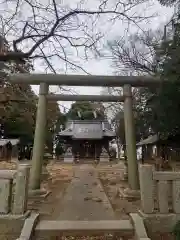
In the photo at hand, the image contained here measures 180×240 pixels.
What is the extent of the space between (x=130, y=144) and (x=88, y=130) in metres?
23.8

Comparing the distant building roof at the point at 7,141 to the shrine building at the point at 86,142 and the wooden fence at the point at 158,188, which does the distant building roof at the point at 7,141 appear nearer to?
the shrine building at the point at 86,142

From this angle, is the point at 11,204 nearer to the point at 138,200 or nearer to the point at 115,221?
the point at 115,221

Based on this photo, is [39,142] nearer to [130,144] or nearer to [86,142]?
[130,144]

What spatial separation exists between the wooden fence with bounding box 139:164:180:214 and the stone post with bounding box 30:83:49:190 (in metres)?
3.64

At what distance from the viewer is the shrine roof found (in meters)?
30.5

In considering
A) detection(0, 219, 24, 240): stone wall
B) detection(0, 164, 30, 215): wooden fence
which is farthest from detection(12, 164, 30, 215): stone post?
detection(0, 219, 24, 240): stone wall

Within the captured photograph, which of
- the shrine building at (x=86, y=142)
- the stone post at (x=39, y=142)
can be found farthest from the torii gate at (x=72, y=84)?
the shrine building at (x=86, y=142)

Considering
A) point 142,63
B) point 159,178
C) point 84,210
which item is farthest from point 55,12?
point 142,63

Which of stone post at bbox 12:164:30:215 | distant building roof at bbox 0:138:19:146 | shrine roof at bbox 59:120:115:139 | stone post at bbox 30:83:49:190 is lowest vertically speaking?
stone post at bbox 12:164:30:215

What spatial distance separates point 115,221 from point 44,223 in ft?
4.22

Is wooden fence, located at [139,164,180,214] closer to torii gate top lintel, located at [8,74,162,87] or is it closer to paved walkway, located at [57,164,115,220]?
paved walkway, located at [57,164,115,220]

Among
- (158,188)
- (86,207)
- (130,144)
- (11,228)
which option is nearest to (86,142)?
(130,144)

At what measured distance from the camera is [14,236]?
4770 millimetres

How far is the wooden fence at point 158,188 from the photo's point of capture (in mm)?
4984
